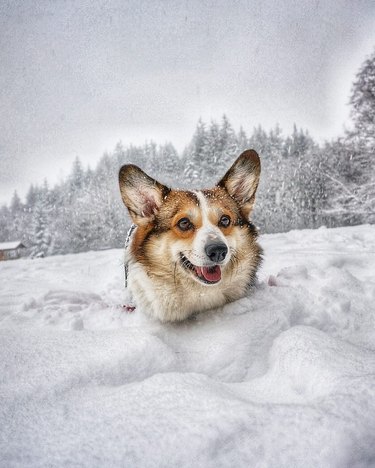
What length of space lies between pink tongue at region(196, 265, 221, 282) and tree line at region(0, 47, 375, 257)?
552 inches

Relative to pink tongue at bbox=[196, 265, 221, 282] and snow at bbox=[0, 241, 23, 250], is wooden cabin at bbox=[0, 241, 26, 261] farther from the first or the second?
pink tongue at bbox=[196, 265, 221, 282]

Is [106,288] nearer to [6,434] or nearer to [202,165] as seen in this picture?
[6,434]

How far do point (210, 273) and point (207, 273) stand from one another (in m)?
0.02

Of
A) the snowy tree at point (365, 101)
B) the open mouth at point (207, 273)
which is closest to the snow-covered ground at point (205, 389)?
the open mouth at point (207, 273)

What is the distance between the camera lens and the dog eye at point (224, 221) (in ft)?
7.94

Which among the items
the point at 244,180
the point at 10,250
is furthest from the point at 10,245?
the point at 244,180

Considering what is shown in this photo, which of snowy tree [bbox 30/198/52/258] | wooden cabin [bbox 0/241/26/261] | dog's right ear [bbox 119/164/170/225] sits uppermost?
dog's right ear [bbox 119/164/170/225]

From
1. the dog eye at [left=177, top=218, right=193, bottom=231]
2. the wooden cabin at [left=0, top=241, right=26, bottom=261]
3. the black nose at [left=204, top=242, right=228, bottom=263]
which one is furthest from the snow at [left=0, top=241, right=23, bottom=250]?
the black nose at [left=204, top=242, right=228, bottom=263]

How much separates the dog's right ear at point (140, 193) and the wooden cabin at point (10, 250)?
3028 cm

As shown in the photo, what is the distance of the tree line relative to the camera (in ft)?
47.2

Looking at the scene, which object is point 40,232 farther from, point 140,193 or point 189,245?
point 189,245

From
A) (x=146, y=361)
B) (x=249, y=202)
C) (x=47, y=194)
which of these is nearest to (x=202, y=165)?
(x=47, y=194)

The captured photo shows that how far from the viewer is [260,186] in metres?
21.8

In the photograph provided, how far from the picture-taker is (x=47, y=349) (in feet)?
5.47
